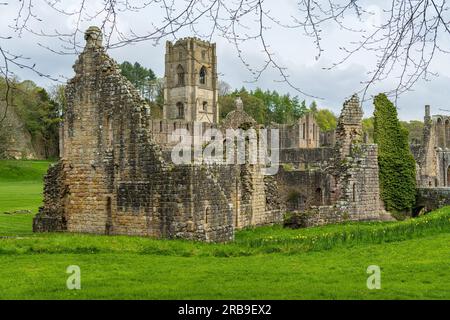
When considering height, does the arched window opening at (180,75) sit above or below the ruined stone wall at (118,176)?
above

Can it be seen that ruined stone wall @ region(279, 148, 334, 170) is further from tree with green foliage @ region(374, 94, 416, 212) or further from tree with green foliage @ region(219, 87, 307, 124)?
tree with green foliage @ region(219, 87, 307, 124)

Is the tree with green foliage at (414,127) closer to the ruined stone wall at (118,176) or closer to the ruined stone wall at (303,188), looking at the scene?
the ruined stone wall at (303,188)

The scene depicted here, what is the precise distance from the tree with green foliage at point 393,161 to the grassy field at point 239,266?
8.43 metres

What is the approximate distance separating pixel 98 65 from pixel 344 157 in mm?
11619

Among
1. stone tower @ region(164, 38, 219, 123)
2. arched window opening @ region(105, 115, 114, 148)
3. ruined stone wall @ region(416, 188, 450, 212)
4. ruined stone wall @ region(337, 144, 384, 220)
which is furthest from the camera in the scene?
stone tower @ region(164, 38, 219, 123)

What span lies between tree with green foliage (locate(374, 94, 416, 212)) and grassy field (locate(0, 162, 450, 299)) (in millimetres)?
8431

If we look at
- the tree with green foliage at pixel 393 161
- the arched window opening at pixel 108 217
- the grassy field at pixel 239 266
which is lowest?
the grassy field at pixel 239 266

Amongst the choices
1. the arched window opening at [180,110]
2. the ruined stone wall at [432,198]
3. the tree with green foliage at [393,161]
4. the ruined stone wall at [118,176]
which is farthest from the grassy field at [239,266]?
the arched window opening at [180,110]

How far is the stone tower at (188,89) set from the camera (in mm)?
99500

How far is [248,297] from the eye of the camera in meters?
8.77

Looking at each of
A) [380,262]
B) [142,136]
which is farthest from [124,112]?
[380,262]

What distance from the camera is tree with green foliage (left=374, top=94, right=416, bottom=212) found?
27.6m

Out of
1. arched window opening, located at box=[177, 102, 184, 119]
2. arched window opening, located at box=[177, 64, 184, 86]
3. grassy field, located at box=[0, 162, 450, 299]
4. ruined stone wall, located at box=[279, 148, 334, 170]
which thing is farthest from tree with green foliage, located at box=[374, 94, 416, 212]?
arched window opening, located at box=[177, 64, 184, 86]
